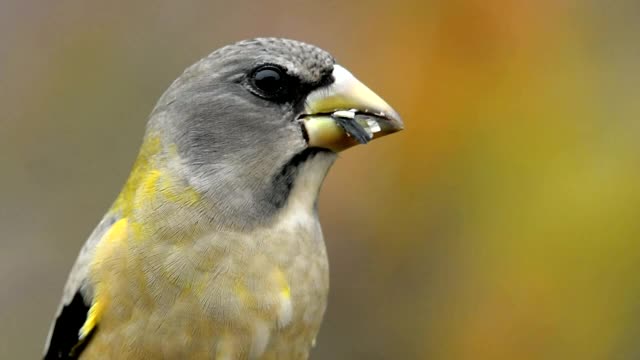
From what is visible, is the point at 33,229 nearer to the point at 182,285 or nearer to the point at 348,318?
the point at 348,318

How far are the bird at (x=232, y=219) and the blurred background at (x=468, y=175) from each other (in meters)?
1.44

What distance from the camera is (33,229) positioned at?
376cm

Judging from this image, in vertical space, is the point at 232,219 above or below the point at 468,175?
above

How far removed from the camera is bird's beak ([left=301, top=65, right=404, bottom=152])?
1812mm

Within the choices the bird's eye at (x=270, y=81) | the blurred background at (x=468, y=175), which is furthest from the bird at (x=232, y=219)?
the blurred background at (x=468, y=175)

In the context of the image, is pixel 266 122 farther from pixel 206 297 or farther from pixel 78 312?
pixel 78 312

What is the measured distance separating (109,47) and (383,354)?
1.56 metres

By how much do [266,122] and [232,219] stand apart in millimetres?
189

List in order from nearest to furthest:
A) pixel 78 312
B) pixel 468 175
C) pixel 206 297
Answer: pixel 206 297 → pixel 78 312 → pixel 468 175

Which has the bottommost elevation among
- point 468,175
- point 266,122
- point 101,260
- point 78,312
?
A: point 468,175

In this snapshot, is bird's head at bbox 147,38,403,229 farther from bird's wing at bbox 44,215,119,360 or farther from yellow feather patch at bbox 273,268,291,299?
bird's wing at bbox 44,215,119,360

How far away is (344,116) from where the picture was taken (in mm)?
1845

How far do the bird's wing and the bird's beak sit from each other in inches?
17.0

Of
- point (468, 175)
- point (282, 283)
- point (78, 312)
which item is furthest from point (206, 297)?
point (468, 175)
